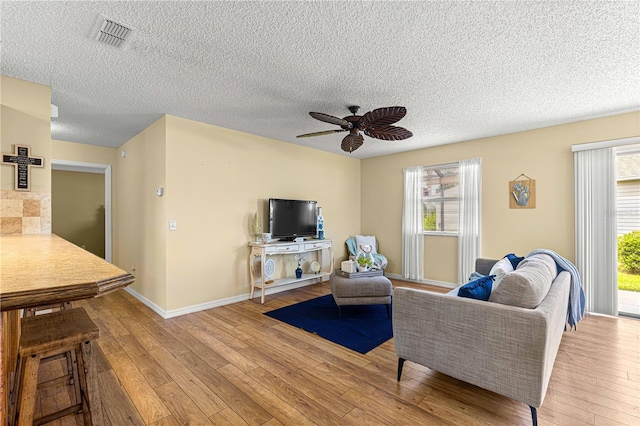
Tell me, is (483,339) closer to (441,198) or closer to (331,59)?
(331,59)

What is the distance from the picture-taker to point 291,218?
4926mm

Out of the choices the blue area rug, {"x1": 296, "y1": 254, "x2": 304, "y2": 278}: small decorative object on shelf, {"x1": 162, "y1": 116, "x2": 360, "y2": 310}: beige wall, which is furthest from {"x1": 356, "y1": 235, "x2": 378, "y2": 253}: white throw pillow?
the blue area rug

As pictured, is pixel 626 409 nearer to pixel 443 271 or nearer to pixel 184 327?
pixel 443 271

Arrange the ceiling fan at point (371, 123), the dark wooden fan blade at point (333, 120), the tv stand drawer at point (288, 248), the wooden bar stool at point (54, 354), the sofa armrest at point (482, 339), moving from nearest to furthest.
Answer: the wooden bar stool at point (54, 354)
the sofa armrest at point (482, 339)
the ceiling fan at point (371, 123)
the dark wooden fan blade at point (333, 120)
the tv stand drawer at point (288, 248)

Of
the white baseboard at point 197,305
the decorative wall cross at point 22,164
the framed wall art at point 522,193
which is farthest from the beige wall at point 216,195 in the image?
the framed wall art at point 522,193

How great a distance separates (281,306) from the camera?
13.4ft

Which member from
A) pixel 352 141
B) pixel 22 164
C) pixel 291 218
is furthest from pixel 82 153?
pixel 352 141

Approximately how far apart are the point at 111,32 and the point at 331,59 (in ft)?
5.15

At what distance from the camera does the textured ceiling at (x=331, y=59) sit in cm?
183

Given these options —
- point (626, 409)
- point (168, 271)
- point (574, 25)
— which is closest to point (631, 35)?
point (574, 25)

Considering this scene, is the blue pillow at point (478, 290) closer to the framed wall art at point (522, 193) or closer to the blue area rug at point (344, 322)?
the blue area rug at point (344, 322)

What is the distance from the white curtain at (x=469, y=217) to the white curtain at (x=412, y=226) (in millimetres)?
706

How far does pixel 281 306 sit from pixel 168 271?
1530 millimetres

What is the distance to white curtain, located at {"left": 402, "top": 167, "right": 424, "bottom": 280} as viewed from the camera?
17.8 feet
